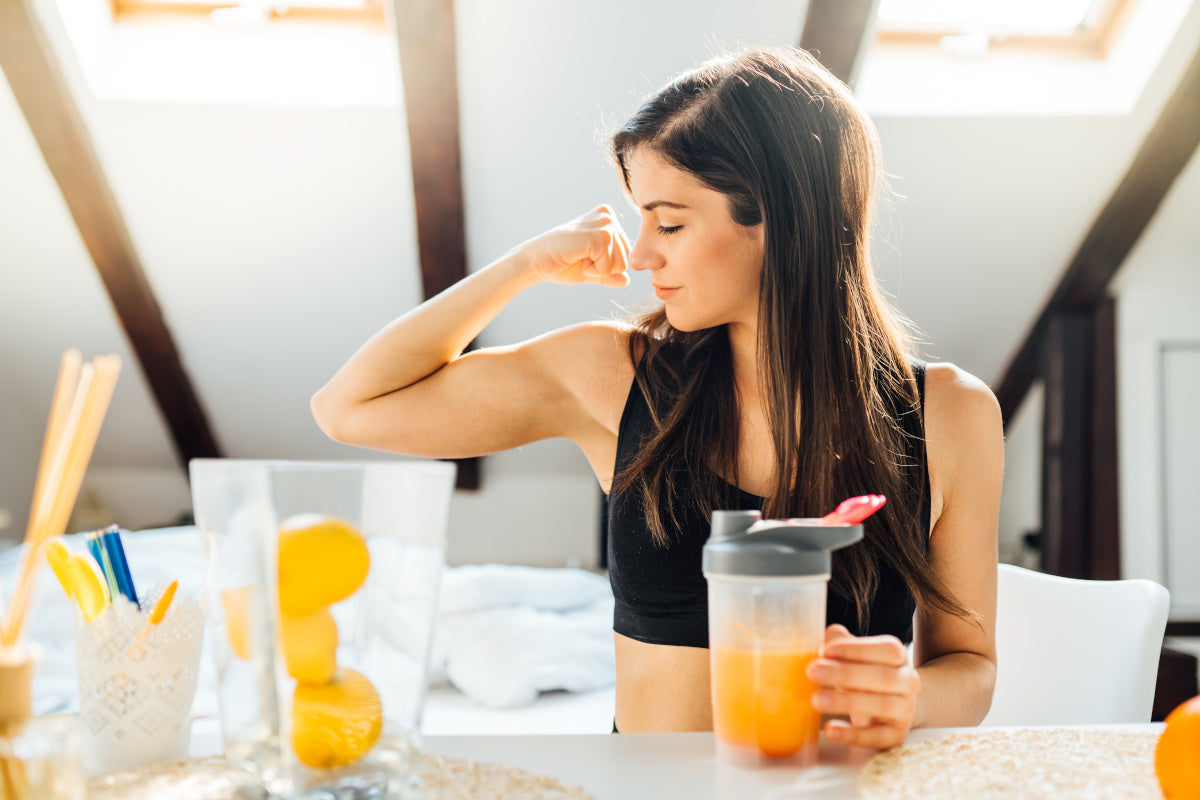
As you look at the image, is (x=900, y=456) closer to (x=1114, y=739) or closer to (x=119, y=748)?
(x=1114, y=739)

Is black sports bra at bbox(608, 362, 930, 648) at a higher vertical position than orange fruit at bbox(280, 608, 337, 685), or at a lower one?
lower

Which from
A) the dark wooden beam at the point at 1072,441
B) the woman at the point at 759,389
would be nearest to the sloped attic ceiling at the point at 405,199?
the dark wooden beam at the point at 1072,441

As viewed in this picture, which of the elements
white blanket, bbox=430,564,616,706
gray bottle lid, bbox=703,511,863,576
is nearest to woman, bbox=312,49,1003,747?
gray bottle lid, bbox=703,511,863,576

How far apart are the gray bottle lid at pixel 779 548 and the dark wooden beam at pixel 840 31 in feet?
7.04

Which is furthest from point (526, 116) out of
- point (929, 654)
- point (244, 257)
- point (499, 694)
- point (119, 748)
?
point (119, 748)

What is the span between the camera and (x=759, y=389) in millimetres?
1118

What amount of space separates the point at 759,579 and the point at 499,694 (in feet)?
5.35

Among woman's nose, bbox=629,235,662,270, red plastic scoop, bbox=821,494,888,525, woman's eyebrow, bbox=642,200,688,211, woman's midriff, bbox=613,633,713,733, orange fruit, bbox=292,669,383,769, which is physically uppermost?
woman's eyebrow, bbox=642,200,688,211

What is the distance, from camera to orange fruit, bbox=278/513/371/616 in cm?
49

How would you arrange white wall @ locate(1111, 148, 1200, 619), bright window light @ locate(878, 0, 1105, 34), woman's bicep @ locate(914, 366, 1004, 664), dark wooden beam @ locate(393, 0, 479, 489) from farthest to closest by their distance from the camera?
white wall @ locate(1111, 148, 1200, 619), bright window light @ locate(878, 0, 1105, 34), dark wooden beam @ locate(393, 0, 479, 489), woman's bicep @ locate(914, 366, 1004, 664)

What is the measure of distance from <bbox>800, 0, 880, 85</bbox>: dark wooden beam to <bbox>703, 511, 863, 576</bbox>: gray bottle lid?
2.14 metres

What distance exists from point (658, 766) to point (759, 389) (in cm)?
58

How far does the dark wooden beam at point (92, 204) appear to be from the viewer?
8.12 ft

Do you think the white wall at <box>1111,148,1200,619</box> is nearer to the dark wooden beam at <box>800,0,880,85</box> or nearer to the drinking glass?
the dark wooden beam at <box>800,0,880,85</box>
